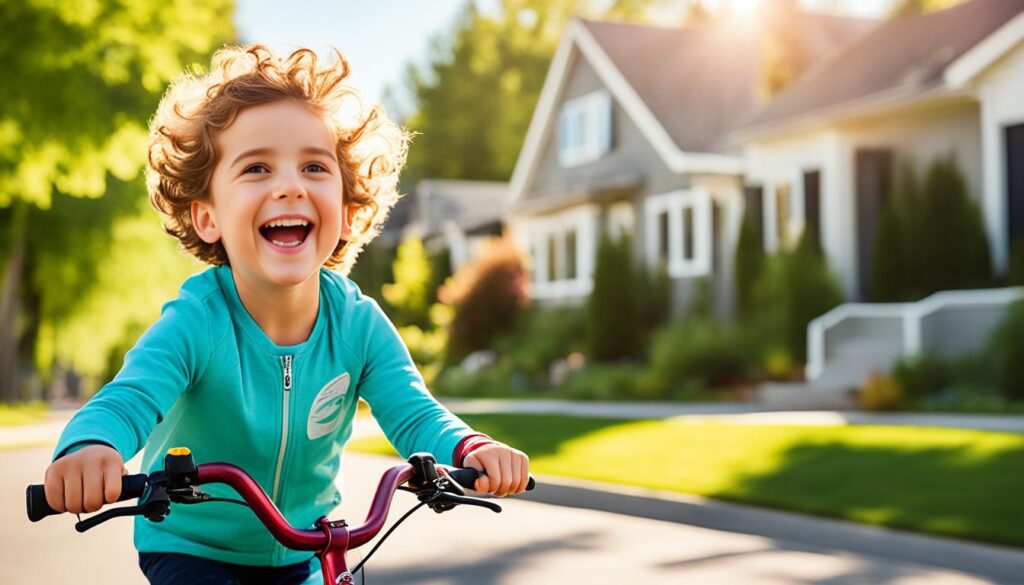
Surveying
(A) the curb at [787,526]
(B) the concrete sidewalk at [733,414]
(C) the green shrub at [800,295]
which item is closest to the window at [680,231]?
(C) the green shrub at [800,295]

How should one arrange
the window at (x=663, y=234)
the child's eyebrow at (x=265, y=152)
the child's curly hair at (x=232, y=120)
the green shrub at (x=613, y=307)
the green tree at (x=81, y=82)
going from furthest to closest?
the window at (x=663, y=234) → the green shrub at (x=613, y=307) → the green tree at (x=81, y=82) → the child's curly hair at (x=232, y=120) → the child's eyebrow at (x=265, y=152)

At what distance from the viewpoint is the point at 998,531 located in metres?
9.19

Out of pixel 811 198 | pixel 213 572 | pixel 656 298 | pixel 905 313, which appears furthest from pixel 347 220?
pixel 656 298

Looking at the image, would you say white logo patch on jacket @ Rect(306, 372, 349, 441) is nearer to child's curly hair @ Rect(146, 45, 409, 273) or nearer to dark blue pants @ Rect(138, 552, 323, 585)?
dark blue pants @ Rect(138, 552, 323, 585)

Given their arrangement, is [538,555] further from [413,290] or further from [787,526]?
[413,290]

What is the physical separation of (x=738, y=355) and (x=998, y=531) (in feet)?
54.9

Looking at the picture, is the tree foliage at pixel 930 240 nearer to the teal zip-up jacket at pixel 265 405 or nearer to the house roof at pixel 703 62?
the house roof at pixel 703 62

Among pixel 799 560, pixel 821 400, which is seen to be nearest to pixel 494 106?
pixel 821 400

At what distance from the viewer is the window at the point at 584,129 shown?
34562 millimetres

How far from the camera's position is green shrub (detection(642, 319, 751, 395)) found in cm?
2567

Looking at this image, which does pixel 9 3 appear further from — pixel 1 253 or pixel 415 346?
pixel 415 346

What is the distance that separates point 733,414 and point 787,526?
9.25 m

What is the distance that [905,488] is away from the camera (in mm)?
11062

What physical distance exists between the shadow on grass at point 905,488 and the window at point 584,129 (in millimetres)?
21658
